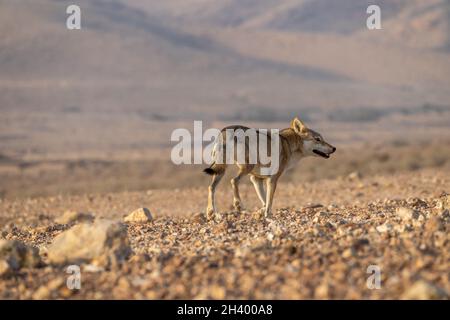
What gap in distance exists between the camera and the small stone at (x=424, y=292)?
21.3ft

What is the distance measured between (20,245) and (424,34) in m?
144

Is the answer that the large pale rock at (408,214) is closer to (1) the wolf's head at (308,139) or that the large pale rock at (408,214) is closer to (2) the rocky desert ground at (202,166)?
(2) the rocky desert ground at (202,166)

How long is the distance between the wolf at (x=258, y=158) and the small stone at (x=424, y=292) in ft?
16.6

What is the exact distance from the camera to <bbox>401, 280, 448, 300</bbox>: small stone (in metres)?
6.49

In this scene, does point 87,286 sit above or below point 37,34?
below

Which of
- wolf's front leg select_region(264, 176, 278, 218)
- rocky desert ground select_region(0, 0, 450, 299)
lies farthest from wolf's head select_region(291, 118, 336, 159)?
wolf's front leg select_region(264, 176, 278, 218)

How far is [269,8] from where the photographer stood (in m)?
195

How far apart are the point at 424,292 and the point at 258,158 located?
5814mm

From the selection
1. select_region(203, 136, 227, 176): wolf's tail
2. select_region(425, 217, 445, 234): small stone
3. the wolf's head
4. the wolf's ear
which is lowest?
select_region(425, 217, 445, 234): small stone

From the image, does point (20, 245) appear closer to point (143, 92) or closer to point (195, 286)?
point (195, 286)

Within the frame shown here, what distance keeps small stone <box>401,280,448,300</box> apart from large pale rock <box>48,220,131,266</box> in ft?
8.81

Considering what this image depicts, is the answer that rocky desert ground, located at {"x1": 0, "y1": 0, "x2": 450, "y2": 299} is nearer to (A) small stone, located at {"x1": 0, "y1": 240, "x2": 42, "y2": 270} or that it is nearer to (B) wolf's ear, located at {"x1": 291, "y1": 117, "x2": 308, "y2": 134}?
(A) small stone, located at {"x1": 0, "y1": 240, "x2": 42, "y2": 270}

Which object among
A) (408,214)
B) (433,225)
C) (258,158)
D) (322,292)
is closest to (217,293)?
(322,292)

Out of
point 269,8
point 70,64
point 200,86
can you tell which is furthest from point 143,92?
point 269,8
